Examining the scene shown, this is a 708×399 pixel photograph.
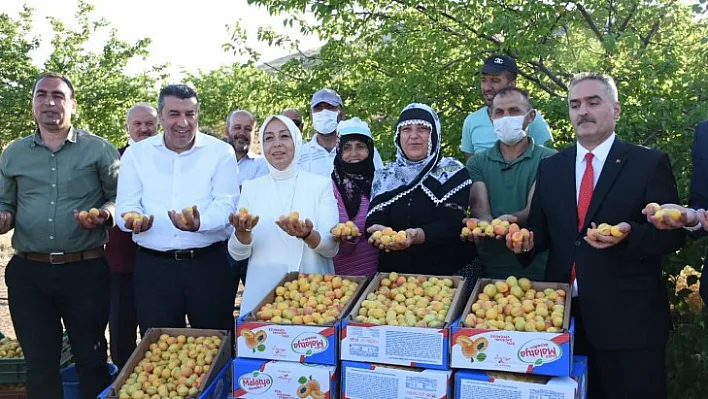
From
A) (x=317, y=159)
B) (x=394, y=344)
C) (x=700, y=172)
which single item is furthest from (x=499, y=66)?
(x=394, y=344)

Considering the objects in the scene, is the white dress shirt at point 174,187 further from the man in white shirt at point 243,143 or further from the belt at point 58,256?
the man in white shirt at point 243,143

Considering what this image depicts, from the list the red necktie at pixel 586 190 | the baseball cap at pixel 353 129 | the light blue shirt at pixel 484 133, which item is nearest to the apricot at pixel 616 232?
the red necktie at pixel 586 190

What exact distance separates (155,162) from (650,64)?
4221mm

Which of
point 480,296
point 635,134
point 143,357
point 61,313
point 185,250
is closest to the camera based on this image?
point 480,296

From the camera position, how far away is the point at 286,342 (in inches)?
121

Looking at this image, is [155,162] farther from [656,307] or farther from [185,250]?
[656,307]

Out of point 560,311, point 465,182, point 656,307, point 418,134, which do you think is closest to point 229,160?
point 418,134

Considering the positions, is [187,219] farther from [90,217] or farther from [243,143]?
[243,143]

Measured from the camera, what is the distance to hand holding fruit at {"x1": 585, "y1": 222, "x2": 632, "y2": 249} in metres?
2.88

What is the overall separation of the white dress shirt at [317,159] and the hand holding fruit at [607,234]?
2261 millimetres

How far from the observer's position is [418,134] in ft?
12.3

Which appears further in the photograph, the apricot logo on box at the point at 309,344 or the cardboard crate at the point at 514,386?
the apricot logo on box at the point at 309,344

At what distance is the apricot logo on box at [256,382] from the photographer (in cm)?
309

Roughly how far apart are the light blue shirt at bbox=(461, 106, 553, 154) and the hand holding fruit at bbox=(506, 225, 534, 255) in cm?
143
